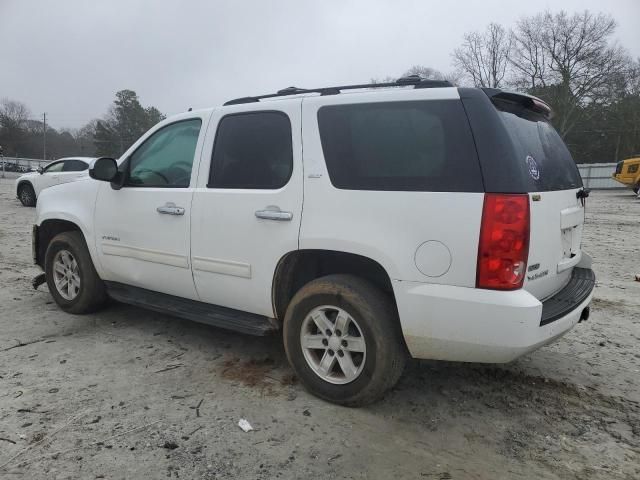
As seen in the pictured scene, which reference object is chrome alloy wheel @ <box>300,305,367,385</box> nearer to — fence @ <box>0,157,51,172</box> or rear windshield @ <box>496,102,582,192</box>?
rear windshield @ <box>496,102,582,192</box>

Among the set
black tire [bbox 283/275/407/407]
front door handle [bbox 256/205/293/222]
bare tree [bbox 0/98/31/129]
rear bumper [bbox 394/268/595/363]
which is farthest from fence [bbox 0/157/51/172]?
rear bumper [bbox 394/268/595/363]

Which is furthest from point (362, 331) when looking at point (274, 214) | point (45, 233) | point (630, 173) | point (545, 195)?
point (630, 173)

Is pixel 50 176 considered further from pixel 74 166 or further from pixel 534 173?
pixel 534 173

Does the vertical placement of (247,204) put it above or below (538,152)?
below

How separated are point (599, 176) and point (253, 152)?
3899cm

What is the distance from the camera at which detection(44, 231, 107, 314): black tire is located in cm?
466

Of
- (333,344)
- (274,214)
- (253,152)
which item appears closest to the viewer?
(333,344)

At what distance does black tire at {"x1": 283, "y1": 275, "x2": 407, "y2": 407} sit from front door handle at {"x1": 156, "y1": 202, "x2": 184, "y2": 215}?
123 centimetres

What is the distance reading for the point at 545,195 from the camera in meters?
2.84

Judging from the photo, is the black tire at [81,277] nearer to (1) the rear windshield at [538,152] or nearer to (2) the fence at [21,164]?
(1) the rear windshield at [538,152]

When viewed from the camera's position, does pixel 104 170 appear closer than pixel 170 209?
No

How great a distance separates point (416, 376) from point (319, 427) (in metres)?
1.02

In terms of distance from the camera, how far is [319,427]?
2932 mm

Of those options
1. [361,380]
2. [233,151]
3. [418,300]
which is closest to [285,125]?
[233,151]
